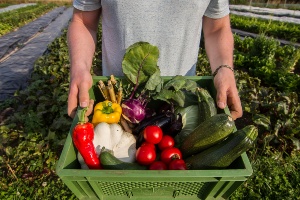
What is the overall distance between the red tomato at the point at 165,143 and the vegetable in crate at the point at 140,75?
259mm

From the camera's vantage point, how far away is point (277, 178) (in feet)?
10.0

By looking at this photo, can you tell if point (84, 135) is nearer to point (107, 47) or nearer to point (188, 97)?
point (188, 97)

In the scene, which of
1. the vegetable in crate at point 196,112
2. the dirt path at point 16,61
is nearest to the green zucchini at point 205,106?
the vegetable in crate at point 196,112

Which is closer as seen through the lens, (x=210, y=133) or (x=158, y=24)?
(x=210, y=133)

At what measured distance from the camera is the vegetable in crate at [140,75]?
5.80 ft

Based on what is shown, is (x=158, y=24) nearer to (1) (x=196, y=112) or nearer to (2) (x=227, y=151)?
(1) (x=196, y=112)

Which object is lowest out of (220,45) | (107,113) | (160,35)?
(107,113)

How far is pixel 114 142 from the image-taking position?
159cm

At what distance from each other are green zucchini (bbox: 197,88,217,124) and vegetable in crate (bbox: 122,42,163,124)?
1.03 feet

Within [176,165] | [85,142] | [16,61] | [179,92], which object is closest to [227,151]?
[176,165]

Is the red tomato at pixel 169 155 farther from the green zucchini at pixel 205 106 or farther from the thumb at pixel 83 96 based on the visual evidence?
the thumb at pixel 83 96

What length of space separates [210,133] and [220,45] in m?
0.95

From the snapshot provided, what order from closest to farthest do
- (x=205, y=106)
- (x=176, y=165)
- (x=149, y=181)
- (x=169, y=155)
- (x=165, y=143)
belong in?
1. (x=149, y=181)
2. (x=176, y=165)
3. (x=169, y=155)
4. (x=165, y=143)
5. (x=205, y=106)

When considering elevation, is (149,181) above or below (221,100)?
below
